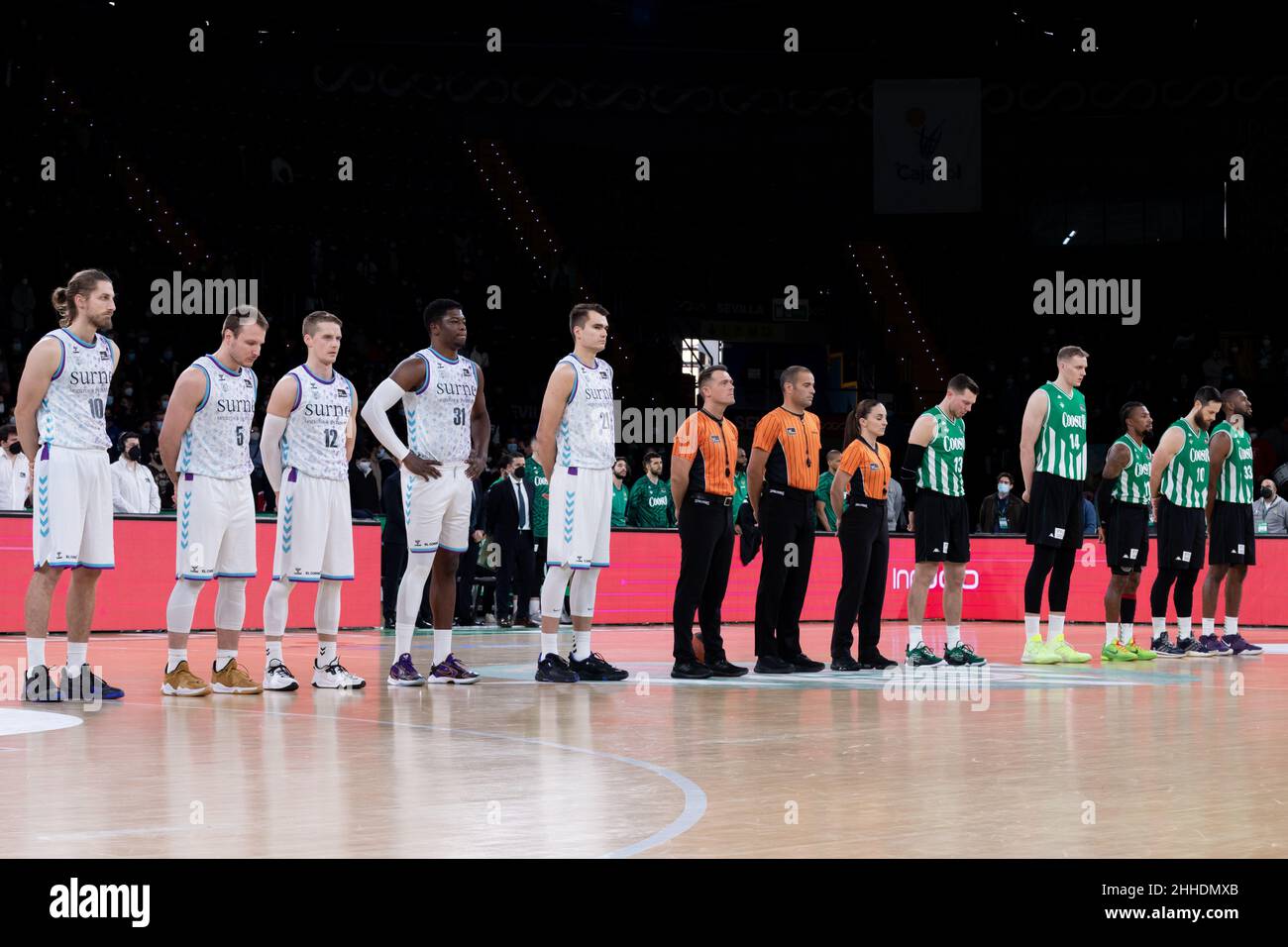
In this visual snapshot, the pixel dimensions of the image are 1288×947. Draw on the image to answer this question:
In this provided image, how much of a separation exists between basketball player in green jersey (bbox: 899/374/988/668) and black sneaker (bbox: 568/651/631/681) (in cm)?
240

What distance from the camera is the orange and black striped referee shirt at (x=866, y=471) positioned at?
1145 centimetres

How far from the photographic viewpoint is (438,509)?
386 inches

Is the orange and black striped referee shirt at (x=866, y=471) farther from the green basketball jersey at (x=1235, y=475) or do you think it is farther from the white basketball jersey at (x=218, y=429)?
the white basketball jersey at (x=218, y=429)

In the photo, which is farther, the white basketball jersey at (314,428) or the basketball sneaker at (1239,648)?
the basketball sneaker at (1239,648)

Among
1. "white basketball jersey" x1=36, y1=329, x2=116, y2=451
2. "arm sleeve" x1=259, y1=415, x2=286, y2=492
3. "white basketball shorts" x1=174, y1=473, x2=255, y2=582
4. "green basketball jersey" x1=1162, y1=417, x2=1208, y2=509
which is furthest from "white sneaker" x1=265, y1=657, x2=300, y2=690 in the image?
"green basketball jersey" x1=1162, y1=417, x2=1208, y2=509

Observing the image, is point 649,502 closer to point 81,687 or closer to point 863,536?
point 863,536

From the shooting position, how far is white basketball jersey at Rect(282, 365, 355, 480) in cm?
952

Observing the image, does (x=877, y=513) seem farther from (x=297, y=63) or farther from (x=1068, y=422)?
(x=297, y=63)

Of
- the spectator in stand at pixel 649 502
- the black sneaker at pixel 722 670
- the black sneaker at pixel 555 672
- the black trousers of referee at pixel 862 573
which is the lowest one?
the black sneaker at pixel 722 670

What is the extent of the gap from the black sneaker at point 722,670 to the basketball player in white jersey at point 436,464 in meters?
1.75

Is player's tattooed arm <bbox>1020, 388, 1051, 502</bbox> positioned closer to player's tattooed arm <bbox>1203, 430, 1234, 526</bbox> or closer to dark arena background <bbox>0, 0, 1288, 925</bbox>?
dark arena background <bbox>0, 0, 1288, 925</bbox>

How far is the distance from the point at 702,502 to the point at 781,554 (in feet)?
2.52

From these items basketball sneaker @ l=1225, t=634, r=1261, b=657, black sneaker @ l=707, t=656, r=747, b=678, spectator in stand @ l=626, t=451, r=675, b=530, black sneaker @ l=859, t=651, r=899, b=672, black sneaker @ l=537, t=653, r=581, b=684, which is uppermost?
spectator in stand @ l=626, t=451, r=675, b=530

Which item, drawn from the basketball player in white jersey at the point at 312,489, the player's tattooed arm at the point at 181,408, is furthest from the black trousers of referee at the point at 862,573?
the player's tattooed arm at the point at 181,408
